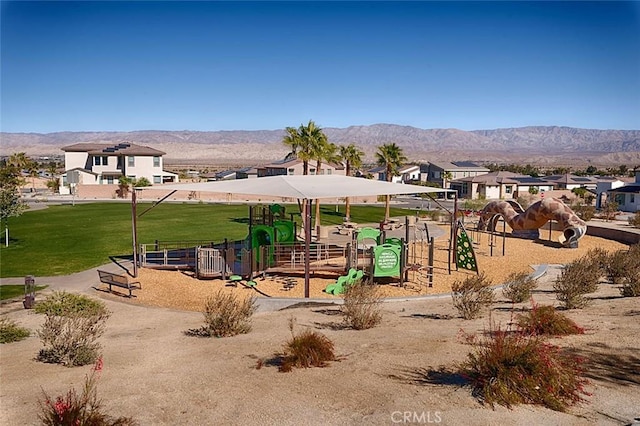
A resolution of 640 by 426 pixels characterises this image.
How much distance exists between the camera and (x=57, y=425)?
650 cm

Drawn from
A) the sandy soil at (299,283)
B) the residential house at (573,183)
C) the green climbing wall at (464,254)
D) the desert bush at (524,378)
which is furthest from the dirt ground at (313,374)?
the residential house at (573,183)

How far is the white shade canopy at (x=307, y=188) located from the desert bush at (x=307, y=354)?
8.69m

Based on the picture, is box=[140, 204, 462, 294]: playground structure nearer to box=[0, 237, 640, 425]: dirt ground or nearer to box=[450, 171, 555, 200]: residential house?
box=[0, 237, 640, 425]: dirt ground

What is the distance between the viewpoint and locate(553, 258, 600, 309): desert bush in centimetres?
1394

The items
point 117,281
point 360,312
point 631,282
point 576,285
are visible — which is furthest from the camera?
point 117,281

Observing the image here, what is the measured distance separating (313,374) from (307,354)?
549 millimetres

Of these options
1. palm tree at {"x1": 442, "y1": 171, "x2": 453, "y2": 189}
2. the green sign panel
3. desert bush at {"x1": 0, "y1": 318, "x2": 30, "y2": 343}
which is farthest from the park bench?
palm tree at {"x1": 442, "y1": 171, "x2": 453, "y2": 189}

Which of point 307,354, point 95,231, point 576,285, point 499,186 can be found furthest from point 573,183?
point 307,354

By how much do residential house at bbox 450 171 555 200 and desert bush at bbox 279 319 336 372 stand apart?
66.2 m

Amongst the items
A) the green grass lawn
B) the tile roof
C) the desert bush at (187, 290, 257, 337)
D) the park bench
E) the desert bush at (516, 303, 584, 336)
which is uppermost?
the tile roof

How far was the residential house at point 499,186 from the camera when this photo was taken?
242 ft

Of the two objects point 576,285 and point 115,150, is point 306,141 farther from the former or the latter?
point 115,150

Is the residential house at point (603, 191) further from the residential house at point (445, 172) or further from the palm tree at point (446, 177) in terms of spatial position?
the residential house at point (445, 172)

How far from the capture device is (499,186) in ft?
243
